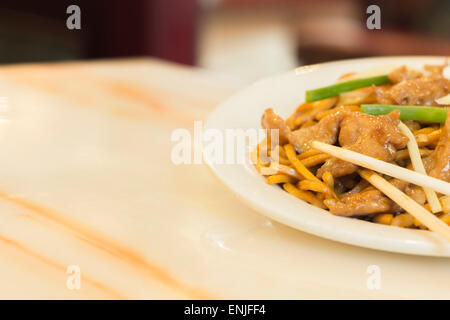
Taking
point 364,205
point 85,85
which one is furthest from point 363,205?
point 85,85

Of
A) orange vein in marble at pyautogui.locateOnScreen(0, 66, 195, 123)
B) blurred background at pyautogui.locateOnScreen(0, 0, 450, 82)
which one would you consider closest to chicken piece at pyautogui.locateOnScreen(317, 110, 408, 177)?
orange vein in marble at pyautogui.locateOnScreen(0, 66, 195, 123)

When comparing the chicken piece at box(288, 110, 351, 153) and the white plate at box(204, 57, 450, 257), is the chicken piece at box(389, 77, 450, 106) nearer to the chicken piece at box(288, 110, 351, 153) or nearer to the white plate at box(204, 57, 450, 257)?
the chicken piece at box(288, 110, 351, 153)

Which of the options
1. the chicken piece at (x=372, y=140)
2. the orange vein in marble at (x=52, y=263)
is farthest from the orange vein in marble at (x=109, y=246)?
the chicken piece at (x=372, y=140)

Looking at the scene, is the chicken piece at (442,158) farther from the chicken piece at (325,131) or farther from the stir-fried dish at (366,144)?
the chicken piece at (325,131)

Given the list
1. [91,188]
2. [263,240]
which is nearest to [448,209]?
[263,240]

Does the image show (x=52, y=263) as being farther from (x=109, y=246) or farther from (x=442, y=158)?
(x=442, y=158)

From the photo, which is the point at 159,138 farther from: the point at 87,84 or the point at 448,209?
the point at 448,209

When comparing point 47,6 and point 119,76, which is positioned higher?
point 47,6
